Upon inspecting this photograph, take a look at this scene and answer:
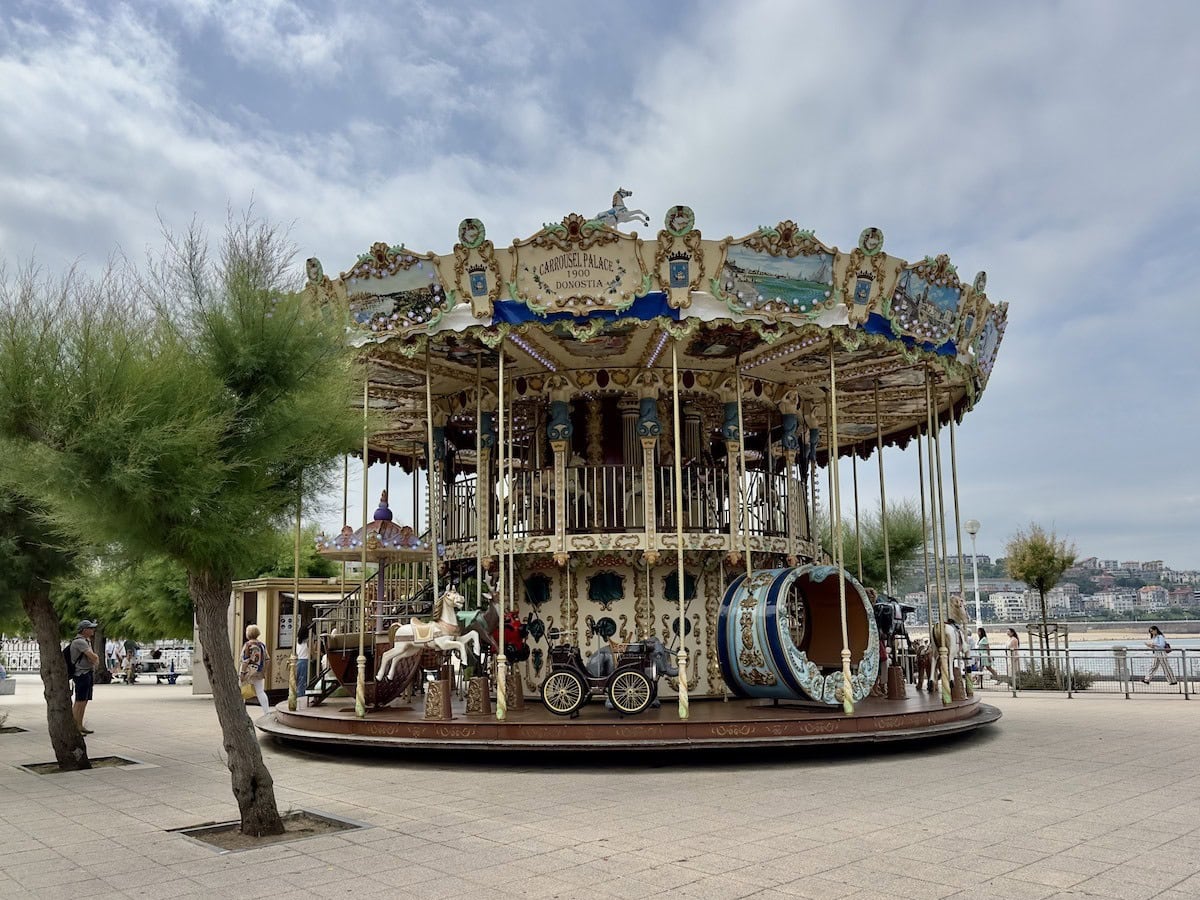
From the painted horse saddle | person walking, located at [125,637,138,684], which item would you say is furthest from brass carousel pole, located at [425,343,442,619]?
person walking, located at [125,637,138,684]

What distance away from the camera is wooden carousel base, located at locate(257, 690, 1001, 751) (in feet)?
35.3

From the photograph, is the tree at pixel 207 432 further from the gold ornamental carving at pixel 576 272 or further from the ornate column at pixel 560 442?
the ornate column at pixel 560 442

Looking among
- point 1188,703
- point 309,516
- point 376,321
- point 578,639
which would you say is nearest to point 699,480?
point 578,639

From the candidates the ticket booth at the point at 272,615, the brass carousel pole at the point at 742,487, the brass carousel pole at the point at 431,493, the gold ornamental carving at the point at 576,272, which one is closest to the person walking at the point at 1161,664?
the brass carousel pole at the point at 742,487

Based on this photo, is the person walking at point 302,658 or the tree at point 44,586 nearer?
the tree at point 44,586

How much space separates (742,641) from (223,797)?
6.03 m

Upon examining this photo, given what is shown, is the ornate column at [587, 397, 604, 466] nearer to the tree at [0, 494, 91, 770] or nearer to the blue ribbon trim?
the blue ribbon trim

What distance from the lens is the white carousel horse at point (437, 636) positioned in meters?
12.3

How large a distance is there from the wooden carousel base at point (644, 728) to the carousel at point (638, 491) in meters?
0.03

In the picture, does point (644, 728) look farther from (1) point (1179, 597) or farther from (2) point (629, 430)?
(1) point (1179, 597)

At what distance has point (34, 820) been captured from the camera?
844 centimetres

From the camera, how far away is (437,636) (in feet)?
40.8

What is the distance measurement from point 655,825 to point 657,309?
645 cm

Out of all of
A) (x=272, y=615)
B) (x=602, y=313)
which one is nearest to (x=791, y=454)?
(x=602, y=313)
